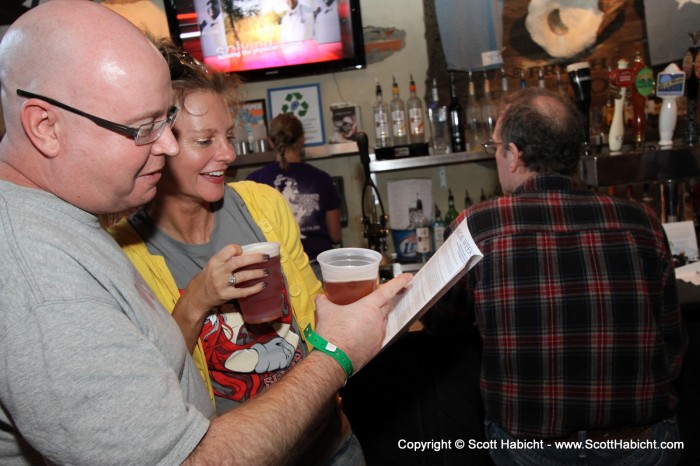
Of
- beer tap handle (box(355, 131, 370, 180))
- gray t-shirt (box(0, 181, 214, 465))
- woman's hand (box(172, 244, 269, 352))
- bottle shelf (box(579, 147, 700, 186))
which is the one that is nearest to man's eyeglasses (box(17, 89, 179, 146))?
gray t-shirt (box(0, 181, 214, 465))

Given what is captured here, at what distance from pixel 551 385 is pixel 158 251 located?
1.35 m

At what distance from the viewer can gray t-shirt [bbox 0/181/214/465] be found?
669 mm

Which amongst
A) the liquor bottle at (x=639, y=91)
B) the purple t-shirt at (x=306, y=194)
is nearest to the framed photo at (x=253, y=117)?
the purple t-shirt at (x=306, y=194)

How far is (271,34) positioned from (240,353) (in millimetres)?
3021

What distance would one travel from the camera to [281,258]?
1.52 m

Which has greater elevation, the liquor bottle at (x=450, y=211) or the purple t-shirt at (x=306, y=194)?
the purple t-shirt at (x=306, y=194)

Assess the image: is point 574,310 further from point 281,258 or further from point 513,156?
point 281,258

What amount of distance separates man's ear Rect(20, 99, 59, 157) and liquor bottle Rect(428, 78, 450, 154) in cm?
314

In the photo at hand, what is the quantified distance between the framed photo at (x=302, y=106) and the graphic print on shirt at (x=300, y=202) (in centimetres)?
63

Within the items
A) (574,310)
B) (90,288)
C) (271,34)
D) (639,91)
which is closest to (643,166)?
(639,91)

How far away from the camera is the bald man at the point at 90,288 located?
676 mm

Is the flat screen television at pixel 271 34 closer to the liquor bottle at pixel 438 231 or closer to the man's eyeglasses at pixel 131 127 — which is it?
the liquor bottle at pixel 438 231

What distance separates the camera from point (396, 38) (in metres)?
3.93

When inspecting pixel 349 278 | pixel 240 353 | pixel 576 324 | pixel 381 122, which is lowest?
pixel 576 324
